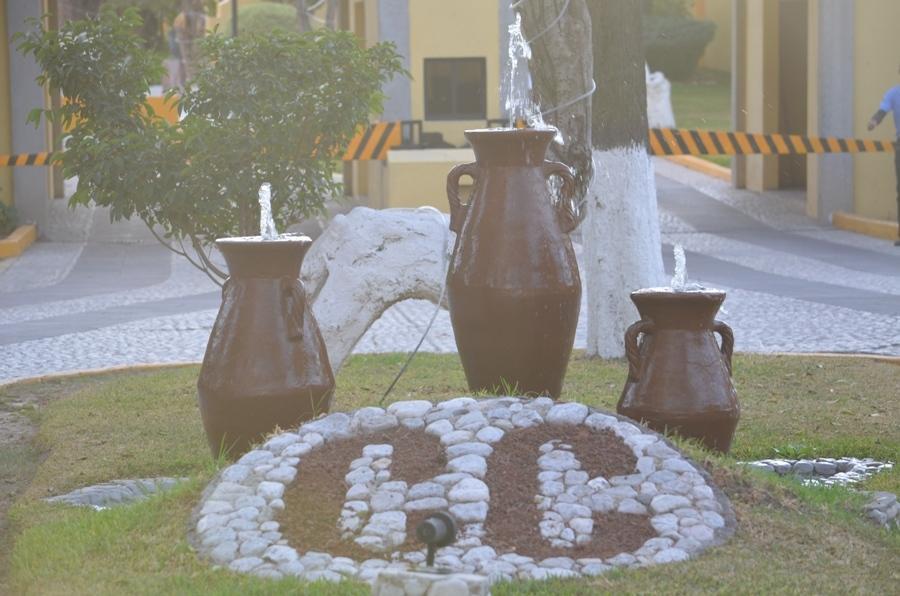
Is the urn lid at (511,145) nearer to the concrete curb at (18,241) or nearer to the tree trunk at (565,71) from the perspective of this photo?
the tree trunk at (565,71)

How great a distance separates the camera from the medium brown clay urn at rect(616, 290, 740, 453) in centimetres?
566

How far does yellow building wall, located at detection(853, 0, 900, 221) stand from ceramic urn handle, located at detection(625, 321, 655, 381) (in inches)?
465

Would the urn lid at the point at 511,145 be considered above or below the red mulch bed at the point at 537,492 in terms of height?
above

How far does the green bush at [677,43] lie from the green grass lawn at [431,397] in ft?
91.6

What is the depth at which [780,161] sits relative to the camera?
69.9 ft

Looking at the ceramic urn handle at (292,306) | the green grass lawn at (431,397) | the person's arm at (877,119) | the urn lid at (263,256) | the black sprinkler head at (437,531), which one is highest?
the person's arm at (877,119)

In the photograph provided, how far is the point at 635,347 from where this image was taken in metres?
5.72

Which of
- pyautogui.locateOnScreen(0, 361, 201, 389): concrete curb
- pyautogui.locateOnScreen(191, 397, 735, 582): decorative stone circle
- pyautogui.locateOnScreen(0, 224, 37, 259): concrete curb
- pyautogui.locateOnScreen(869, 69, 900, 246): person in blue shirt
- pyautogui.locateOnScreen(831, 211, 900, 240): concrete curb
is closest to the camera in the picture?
pyautogui.locateOnScreen(191, 397, 735, 582): decorative stone circle

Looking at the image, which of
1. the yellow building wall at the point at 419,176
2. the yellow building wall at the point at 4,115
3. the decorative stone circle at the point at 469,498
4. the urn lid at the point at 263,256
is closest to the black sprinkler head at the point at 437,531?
the decorative stone circle at the point at 469,498

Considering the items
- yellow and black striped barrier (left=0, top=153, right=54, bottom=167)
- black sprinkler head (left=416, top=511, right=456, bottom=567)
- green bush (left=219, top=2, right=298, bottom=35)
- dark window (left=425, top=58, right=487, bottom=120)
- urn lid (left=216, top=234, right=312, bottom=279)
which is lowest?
black sprinkler head (left=416, top=511, right=456, bottom=567)

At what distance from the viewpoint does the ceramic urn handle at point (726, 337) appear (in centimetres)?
584

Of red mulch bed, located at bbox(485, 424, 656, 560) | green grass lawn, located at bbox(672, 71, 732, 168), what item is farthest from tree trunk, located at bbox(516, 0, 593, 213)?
green grass lawn, located at bbox(672, 71, 732, 168)

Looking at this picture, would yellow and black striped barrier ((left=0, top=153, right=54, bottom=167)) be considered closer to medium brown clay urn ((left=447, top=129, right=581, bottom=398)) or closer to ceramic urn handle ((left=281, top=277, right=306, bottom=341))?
medium brown clay urn ((left=447, top=129, right=581, bottom=398))

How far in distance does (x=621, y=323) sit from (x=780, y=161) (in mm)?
13218
